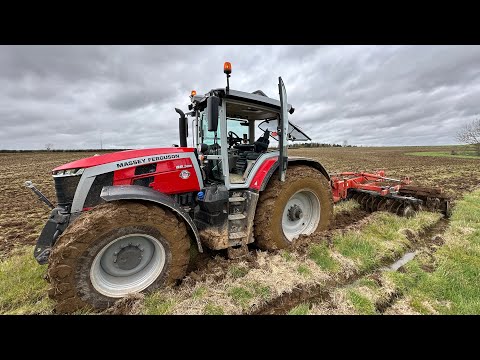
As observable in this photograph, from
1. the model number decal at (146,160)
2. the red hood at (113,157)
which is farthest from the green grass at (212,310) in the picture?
the red hood at (113,157)

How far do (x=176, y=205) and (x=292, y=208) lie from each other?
7.23 ft

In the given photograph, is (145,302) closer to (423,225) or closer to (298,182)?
(298,182)

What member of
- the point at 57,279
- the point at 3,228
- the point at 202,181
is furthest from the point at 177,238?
the point at 3,228

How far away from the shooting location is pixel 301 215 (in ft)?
15.0

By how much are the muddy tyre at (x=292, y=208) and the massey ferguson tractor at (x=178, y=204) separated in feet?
0.06

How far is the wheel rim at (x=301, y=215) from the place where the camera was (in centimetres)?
Result: 436

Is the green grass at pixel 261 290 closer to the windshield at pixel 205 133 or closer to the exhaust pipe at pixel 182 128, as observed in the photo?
the windshield at pixel 205 133

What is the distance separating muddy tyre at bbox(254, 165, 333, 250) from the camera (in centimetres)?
390

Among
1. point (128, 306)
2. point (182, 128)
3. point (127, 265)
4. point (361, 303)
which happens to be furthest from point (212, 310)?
point (182, 128)

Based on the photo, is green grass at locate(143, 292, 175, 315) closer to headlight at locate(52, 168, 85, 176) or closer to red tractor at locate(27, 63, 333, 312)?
red tractor at locate(27, 63, 333, 312)

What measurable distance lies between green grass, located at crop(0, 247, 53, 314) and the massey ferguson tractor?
1.99ft

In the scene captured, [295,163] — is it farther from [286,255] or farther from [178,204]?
[178,204]

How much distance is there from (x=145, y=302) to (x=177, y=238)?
2.57 ft

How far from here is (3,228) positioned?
5.96m
